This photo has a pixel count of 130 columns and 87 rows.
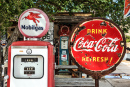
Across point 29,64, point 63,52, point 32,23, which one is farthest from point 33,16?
point 63,52

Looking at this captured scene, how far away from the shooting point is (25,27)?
A: 2.71 meters

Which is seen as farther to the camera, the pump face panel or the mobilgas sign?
the mobilgas sign

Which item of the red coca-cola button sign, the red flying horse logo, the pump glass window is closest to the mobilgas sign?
the red flying horse logo

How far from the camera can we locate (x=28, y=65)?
2514 millimetres

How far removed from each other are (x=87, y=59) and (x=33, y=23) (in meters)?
1.22

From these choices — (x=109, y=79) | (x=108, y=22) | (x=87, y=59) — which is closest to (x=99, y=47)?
(x=87, y=59)

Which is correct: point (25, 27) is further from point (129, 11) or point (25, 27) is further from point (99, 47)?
point (129, 11)

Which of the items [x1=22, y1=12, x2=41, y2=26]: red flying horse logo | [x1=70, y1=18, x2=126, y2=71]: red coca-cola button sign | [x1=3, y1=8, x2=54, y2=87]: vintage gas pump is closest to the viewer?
[x1=70, y1=18, x2=126, y2=71]: red coca-cola button sign

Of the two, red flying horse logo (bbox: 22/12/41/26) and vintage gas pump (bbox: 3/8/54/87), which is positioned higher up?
red flying horse logo (bbox: 22/12/41/26)

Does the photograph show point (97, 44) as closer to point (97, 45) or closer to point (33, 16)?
point (97, 45)

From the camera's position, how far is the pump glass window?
8.25ft

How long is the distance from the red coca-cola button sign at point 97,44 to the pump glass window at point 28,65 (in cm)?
68

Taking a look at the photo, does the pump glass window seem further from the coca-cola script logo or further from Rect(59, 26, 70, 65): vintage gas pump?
Rect(59, 26, 70, 65): vintage gas pump

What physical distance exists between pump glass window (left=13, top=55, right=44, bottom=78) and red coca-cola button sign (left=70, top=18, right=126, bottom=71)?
68 centimetres
